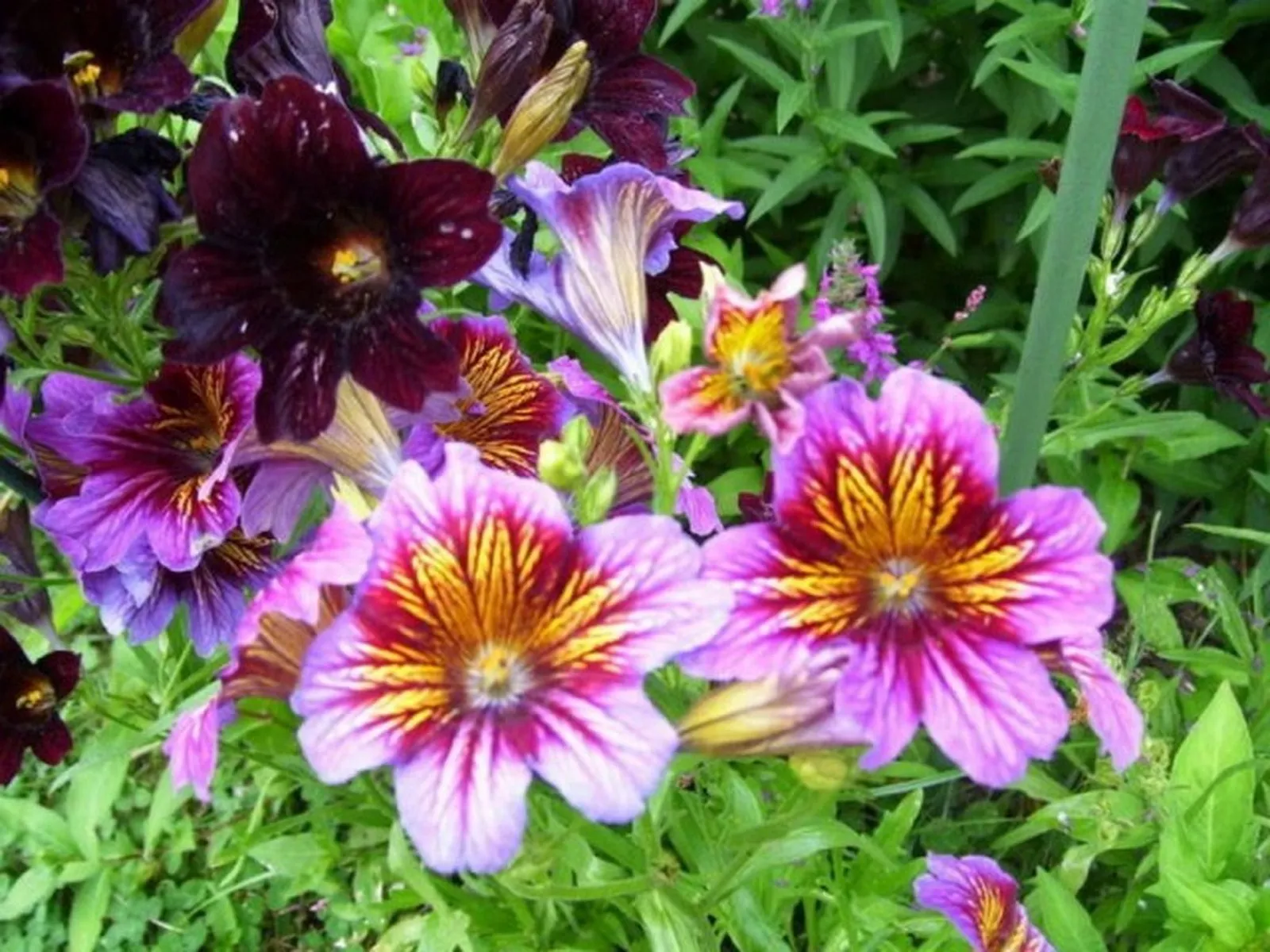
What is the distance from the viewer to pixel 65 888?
1.91 meters

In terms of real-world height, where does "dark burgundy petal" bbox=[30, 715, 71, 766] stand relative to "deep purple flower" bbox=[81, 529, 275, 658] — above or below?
below

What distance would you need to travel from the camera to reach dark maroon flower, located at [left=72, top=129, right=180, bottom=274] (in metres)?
0.73

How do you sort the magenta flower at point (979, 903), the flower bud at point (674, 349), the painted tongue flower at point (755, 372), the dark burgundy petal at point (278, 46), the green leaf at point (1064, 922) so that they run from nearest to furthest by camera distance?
the painted tongue flower at point (755, 372), the flower bud at point (674, 349), the dark burgundy petal at point (278, 46), the magenta flower at point (979, 903), the green leaf at point (1064, 922)

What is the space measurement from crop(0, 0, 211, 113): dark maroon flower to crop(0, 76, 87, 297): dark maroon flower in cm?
4

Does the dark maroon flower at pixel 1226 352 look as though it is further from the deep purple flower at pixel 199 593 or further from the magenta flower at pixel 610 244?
the deep purple flower at pixel 199 593

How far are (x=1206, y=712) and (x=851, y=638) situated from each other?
2.48ft

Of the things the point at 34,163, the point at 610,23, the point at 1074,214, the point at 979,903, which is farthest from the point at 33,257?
the point at 979,903

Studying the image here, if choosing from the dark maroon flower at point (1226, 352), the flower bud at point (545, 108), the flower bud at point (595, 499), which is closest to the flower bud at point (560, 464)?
the flower bud at point (595, 499)

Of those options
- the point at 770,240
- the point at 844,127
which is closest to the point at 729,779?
the point at 844,127

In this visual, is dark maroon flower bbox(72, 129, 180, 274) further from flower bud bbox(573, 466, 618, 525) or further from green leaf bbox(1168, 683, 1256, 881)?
green leaf bbox(1168, 683, 1256, 881)

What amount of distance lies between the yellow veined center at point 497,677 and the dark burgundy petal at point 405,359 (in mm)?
144

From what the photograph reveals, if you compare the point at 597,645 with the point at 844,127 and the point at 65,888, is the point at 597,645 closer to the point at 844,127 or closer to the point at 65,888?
the point at 844,127

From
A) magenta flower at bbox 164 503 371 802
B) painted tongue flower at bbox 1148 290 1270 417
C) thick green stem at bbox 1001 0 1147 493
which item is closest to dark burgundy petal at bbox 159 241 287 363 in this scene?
magenta flower at bbox 164 503 371 802

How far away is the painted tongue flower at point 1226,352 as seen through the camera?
1479 mm
